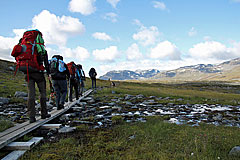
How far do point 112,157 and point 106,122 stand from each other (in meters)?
3.83

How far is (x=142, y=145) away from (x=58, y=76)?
793cm

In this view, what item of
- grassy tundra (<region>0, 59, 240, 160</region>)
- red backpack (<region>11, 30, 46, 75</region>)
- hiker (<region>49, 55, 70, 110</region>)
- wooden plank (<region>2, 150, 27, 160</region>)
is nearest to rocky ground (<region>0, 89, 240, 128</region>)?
hiker (<region>49, 55, 70, 110</region>)

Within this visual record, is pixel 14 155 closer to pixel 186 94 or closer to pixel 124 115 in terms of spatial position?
pixel 124 115

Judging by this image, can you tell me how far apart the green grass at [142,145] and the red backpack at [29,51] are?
3905 mm

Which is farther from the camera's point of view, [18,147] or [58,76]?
[58,76]

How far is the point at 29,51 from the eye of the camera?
7.40 metres

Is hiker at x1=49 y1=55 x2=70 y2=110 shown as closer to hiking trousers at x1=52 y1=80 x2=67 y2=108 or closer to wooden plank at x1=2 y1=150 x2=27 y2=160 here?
hiking trousers at x1=52 y1=80 x2=67 y2=108

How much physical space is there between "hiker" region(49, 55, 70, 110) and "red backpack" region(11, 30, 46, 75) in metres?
3.04

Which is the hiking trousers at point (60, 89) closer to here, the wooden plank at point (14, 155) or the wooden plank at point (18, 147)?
the wooden plank at point (18, 147)

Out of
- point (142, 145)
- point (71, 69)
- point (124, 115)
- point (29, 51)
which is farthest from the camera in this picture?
point (71, 69)

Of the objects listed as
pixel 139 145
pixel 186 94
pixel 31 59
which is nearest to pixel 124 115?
pixel 139 145

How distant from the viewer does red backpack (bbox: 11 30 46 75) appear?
7.29 metres

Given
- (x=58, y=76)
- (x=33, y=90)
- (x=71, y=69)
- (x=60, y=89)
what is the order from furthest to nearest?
(x=71, y=69), (x=60, y=89), (x=58, y=76), (x=33, y=90)

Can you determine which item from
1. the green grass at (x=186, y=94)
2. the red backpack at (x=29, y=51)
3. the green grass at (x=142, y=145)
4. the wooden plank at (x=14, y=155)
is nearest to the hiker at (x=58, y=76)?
the red backpack at (x=29, y=51)
